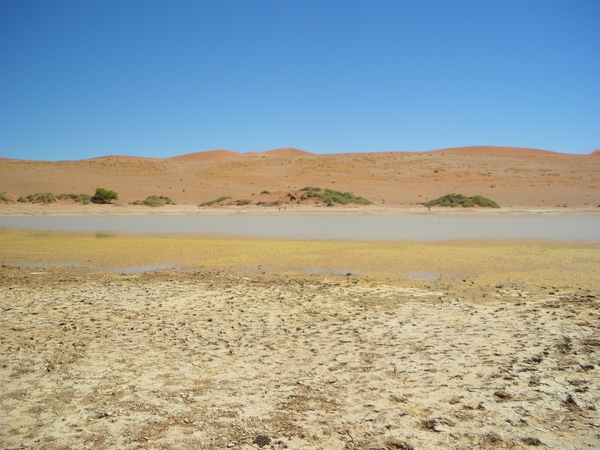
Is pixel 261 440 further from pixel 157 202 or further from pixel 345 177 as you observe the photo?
pixel 345 177

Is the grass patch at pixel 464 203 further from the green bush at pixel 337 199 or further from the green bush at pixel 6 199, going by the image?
the green bush at pixel 6 199

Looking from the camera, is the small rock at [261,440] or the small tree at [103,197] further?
the small tree at [103,197]

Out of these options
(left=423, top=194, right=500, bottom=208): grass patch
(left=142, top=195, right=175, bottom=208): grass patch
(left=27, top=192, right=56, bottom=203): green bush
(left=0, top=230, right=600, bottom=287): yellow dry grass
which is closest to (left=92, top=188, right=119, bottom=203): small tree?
(left=142, top=195, right=175, bottom=208): grass patch

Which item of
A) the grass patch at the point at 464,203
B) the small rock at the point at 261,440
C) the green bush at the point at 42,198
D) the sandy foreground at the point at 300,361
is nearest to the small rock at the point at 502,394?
the sandy foreground at the point at 300,361

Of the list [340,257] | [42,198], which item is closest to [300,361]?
[340,257]

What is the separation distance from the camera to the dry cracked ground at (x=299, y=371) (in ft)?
11.3

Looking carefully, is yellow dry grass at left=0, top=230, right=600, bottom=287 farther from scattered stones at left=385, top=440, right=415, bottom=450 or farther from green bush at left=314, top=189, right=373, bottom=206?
green bush at left=314, top=189, right=373, bottom=206

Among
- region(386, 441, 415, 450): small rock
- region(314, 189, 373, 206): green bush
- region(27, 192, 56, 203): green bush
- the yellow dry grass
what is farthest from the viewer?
region(314, 189, 373, 206): green bush

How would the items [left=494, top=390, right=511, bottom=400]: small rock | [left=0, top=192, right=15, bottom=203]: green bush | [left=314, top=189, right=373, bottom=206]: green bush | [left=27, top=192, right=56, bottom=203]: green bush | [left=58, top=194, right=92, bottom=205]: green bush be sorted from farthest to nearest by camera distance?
1. [left=58, top=194, right=92, bottom=205]: green bush
2. [left=314, top=189, right=373, bottom=206]: green bush
3. [left=27, top=192, right=56, bottom=203]: green bush
4. [left=0, top=192, right=15, bottom=203]: green bush
5. [left=494, top=390, right=511, bottom=400]: small rock

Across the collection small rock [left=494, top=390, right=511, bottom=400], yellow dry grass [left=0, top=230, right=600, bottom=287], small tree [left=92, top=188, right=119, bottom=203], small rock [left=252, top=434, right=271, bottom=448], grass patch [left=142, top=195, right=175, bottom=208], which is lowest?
small rock [left=252, top=434, right=271, bottom=448]

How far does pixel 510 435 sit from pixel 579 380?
1194 mm

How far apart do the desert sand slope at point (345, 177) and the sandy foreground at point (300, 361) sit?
29125mm

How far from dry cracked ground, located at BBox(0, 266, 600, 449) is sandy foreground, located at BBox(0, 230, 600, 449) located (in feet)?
0.06

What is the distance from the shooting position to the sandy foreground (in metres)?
3.46
